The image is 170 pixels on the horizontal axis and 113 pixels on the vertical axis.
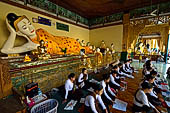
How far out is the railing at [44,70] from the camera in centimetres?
175

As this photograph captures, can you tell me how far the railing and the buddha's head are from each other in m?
1.14

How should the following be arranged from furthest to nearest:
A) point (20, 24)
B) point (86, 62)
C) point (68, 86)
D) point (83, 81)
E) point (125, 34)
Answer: point (125, 34)
point (86, 62)
point (20, 24)
point (83, 81)
point (68, 86)

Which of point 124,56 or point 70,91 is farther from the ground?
point 124,56

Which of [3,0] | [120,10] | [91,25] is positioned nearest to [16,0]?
[3,0]

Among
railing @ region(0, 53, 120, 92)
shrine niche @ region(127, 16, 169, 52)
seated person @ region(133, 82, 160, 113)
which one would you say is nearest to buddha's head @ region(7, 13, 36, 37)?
railing @ region(0, 53, 120, 92)

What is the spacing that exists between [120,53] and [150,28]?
3.13 metres

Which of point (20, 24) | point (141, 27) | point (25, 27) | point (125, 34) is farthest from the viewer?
point (125, 34)

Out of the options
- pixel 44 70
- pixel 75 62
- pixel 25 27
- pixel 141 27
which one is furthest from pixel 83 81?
pixel 141 27

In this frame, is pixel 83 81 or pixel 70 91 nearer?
pixel 70 91

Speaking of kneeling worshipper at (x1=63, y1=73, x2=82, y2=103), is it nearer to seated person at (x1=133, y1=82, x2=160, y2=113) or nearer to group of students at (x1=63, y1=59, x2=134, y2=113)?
group of students at (x1=63, y1=59, x2=134, y2=113)

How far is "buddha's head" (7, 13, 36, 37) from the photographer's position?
2800mm

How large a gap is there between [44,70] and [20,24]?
2022mm

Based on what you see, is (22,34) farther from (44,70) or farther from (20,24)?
(44,70)

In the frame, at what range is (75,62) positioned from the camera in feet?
10.2
